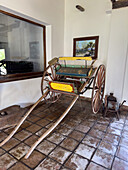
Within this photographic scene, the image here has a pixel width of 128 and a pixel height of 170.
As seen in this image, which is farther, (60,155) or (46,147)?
(46,147)

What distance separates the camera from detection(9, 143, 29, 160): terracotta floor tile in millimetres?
1577

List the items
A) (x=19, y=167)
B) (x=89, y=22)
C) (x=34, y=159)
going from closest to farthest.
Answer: (x=19, y=167) → (x=34, y=159) → (x=89, y=22)

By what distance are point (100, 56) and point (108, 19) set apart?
3.28 feet

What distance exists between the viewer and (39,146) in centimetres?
175

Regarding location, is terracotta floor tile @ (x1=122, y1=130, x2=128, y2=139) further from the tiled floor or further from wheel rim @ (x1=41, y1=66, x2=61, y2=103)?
wheel rim @ (x1=41, y1=66, x2=61, y2=103)

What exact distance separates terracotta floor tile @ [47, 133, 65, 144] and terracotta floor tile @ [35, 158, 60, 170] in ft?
1.22

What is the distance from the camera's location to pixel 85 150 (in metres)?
1.68

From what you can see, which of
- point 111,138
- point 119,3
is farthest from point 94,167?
point 119,3

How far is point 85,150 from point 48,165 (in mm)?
562

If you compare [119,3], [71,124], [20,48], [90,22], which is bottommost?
[71,124]

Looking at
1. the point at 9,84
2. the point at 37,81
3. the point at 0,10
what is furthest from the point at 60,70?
the point at 0,10

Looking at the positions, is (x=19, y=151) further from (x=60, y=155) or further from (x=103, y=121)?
(x=103, y=121)

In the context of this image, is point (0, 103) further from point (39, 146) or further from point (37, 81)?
point (39, 146)

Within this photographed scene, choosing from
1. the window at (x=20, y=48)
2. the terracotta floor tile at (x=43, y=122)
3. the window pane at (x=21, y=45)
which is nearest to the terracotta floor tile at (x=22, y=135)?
the terracotta floor tile at (x=43, y=122)
